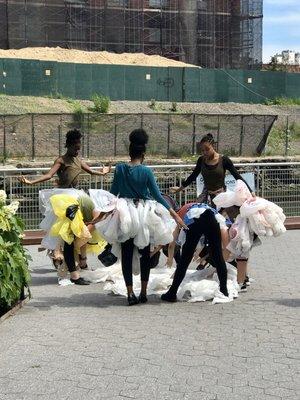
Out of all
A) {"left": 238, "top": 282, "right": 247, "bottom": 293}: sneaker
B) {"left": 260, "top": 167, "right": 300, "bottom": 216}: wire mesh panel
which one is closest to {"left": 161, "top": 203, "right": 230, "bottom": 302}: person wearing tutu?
{"left": 238, "top": 282, "right": 247, "bottom": 293}: sneaker

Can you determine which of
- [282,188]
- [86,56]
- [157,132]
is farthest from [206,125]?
[282,188]

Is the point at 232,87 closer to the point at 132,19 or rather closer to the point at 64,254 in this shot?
the point at 132,19

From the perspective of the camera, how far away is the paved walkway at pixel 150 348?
500 centimetres

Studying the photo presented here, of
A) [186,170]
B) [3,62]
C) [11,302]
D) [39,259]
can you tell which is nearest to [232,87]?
[3,62]

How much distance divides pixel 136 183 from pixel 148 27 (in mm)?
50692

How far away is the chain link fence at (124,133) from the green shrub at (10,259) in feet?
86.7

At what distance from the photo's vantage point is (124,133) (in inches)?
1431

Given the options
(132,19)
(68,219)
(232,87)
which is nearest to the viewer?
(68,219)

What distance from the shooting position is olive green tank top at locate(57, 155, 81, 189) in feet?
30.1

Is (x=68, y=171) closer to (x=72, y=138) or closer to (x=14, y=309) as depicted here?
(x=72, y=138)

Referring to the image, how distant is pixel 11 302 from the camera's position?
282 inches

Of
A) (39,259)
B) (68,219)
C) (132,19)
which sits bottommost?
(39,259)

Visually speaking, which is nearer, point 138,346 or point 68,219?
point 138,346

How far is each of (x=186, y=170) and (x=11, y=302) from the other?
7536 mm
